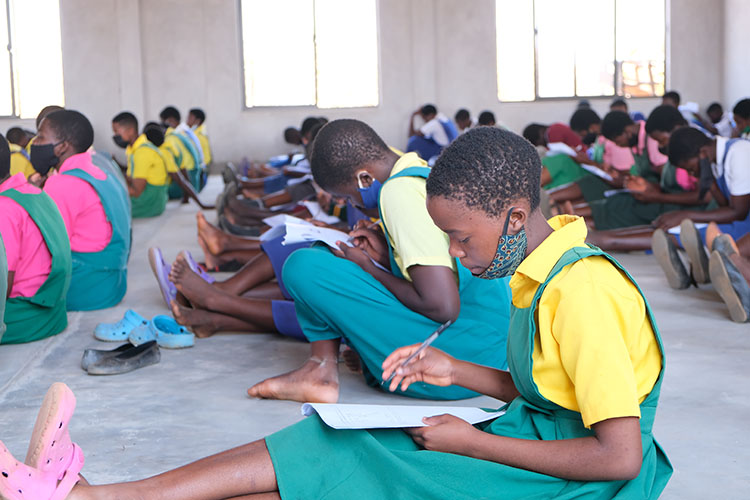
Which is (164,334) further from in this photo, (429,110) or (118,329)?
(429,110)

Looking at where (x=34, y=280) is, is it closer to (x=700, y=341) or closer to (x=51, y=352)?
(x=51, y=352)

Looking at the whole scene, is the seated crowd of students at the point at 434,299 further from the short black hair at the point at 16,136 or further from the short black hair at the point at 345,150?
the short black hair at the point at 16,136

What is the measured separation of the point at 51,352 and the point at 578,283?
2627 mm

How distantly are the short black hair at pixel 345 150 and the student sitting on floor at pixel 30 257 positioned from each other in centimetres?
132

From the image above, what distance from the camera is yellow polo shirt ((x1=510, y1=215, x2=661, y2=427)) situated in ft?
4.40

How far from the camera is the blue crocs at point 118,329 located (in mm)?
3676

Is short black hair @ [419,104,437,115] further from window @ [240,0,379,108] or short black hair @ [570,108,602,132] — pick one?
short black hair @ [570,108,602,132]

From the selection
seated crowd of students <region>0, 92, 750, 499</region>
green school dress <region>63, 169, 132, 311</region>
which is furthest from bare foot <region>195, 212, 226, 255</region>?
green school dress <region>63, 169, 132, 311</region>

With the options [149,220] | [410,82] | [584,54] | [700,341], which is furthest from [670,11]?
[700,341]

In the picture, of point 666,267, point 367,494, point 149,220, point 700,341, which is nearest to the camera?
point 367,494

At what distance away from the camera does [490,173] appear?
1.49m

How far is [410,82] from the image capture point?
1359cm

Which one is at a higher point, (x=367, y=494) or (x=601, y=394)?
(x=601, y=394)

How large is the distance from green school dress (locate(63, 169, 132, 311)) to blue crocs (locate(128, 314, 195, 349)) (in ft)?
2.58
